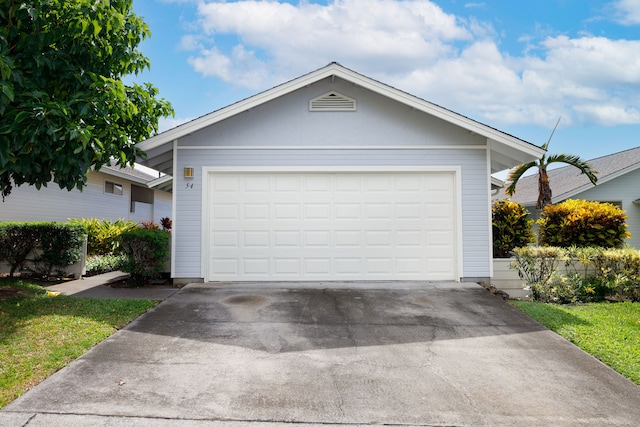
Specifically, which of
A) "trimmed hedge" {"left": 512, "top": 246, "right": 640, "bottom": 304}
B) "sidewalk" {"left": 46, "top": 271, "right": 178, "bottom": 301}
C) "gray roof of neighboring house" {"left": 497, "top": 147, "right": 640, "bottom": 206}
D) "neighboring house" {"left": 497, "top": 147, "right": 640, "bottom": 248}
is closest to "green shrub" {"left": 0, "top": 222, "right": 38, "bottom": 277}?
"sidewalk" {"left": 46, "top": 271, "right": 178, "bottom": 301}

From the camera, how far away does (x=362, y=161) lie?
8656mm

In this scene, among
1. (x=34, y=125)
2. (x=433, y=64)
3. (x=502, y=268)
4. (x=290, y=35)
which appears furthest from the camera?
(x=433, y=64)

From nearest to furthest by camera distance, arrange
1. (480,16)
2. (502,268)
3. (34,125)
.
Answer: (34,125) → (502,268) → (480,16)

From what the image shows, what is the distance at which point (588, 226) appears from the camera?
9.21 m

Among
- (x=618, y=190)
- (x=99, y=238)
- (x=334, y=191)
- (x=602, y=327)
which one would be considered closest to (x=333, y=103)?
(x=334, y=191)

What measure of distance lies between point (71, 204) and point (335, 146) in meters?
9.88

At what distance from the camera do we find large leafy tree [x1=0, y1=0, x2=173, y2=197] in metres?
5.38

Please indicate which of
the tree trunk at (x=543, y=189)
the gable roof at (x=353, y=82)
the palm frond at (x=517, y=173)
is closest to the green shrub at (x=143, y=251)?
the gable roof at (x=353, y=82)

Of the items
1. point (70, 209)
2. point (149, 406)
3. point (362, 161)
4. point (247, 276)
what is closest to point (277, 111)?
point (362, 161)

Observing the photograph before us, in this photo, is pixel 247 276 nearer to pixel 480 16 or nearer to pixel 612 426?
pixel 612 426

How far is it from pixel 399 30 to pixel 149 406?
38.3 ft

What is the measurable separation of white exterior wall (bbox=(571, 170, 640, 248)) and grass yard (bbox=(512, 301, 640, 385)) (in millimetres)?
9403

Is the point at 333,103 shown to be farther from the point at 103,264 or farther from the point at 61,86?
the point at 103,264

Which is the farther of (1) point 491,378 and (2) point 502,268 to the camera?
(2) point 502,268
